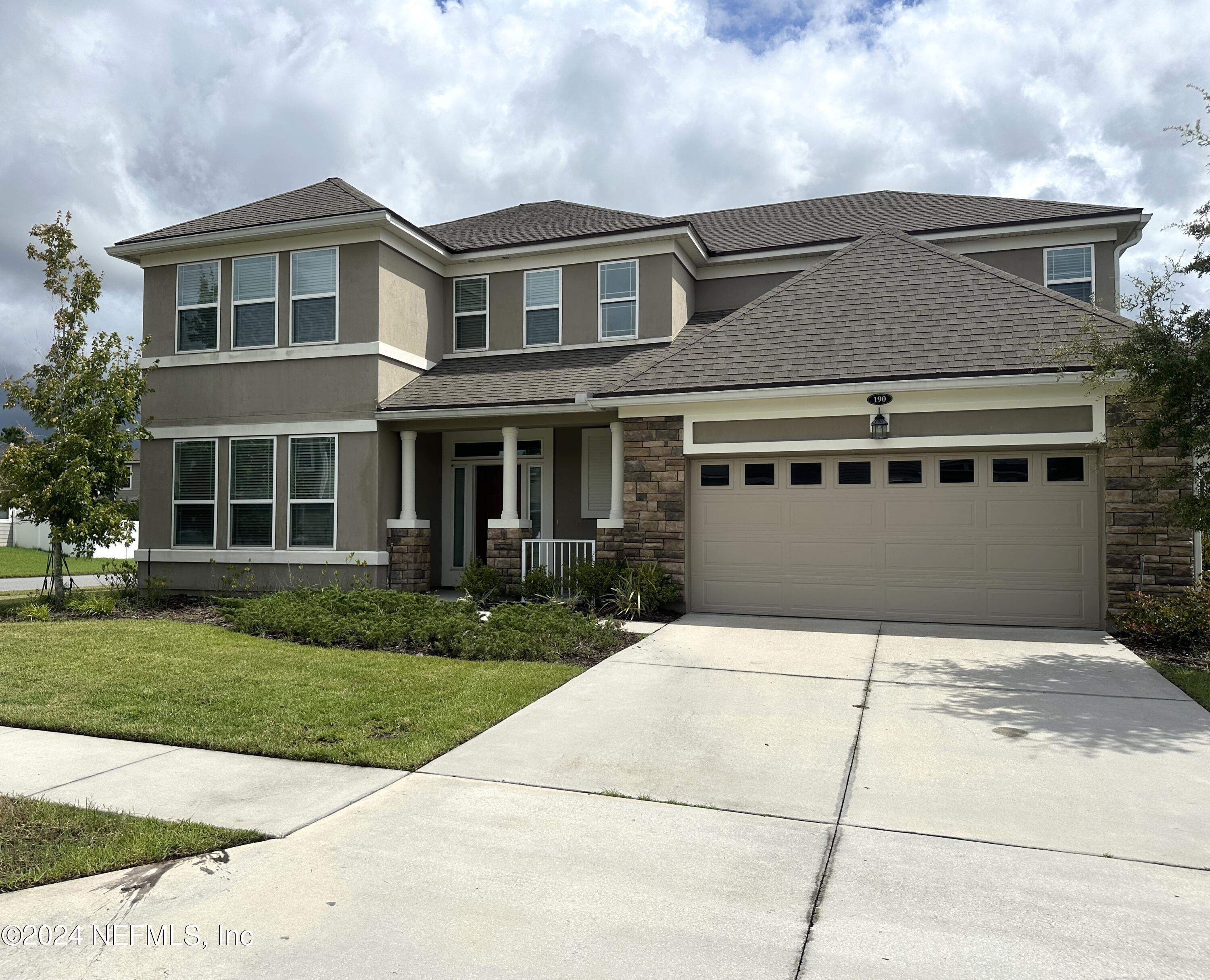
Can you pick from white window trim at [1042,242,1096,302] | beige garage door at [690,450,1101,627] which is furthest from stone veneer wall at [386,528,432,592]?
white window trim at [1042,242,1096,302]

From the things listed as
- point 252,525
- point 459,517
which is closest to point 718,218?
point 459,517

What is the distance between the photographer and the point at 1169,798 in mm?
4918

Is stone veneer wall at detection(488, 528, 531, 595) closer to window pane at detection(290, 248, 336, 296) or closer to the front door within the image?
the front door

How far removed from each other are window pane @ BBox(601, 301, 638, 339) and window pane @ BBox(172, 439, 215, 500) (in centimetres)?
704

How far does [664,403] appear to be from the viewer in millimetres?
11969

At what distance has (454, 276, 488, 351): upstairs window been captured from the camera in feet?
51.2

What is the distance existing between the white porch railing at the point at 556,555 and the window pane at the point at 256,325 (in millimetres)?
5602

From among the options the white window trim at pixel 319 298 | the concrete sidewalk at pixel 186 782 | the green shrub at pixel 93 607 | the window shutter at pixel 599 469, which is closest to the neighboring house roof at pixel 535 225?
the white window trim at pixel 319 298

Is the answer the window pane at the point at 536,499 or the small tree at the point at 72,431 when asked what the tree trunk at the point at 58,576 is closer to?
the small tree at the point at 72,431

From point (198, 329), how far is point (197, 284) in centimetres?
80

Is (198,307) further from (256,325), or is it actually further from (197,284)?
(256,325)

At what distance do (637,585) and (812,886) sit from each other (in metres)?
7.95

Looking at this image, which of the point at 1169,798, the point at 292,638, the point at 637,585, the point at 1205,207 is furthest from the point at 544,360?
the point at 1169,798

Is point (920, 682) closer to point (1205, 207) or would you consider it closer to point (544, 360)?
point (1205, 207)
